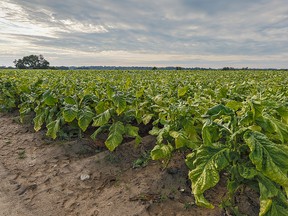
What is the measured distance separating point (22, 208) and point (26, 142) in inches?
88.4

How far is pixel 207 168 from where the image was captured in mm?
2213

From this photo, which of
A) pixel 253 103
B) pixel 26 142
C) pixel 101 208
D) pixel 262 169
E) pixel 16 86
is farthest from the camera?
pixel 16 86

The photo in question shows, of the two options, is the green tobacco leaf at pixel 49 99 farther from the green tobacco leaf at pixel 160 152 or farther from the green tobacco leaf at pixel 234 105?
the green tobacco leaf at pixel 234 105

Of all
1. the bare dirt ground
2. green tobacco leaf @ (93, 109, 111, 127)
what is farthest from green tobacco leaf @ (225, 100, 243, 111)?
green tobacco leaf @ (93, 109, 111, 127)

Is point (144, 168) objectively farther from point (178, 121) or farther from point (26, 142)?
point (26, 142)

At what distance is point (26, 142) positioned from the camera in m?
5.25

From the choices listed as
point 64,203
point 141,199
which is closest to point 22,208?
point 64,203

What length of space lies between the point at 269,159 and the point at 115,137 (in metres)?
2.39

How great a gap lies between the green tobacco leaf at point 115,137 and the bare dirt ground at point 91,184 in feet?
1.33

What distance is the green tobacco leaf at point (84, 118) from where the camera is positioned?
417 cm

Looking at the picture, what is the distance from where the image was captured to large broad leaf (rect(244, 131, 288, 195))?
1.99 meters

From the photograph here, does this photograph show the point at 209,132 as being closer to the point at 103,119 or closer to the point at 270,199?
the point at 270,199

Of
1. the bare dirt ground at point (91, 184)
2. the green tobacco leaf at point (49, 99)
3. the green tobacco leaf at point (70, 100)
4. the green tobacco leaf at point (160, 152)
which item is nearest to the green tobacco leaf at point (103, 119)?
the bare dirt ground at point (91, 184)

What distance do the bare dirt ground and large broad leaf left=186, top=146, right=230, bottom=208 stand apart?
2.58ft
